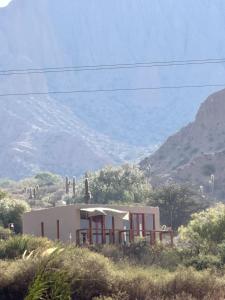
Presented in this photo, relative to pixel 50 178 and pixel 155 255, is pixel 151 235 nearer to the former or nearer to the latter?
pixel 155 255

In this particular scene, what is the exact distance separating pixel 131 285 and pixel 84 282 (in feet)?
5.10

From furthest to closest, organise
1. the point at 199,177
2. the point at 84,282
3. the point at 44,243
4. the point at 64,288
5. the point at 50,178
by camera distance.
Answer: the point at 50,178, the point at 199,177, the point at 44,243, the point at 84,282, the point at 64,288

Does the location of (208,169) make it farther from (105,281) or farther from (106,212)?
(105,281)

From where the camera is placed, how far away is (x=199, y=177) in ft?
366

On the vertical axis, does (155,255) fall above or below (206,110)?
below

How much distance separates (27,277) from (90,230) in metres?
14.5

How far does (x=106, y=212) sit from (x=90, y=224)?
43.0 inches

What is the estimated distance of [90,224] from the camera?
46.3m

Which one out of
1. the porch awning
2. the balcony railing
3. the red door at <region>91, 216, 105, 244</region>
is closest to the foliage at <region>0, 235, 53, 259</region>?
the balcony railing

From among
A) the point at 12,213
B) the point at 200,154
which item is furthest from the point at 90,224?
the point at 200,154

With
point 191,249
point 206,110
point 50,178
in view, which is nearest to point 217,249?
point 191,249

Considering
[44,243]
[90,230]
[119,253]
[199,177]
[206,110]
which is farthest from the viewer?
[206,110]

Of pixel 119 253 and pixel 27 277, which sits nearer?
pixel 27 277

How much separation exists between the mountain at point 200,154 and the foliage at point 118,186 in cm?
1275
